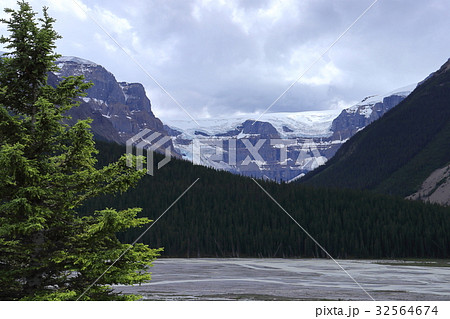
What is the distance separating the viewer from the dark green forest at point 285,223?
14175 centimetres

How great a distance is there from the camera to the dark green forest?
14175 cm

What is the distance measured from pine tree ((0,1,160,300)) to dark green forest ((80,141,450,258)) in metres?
124

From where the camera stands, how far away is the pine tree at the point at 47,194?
16109 mm

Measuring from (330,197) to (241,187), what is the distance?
3613 centimetres

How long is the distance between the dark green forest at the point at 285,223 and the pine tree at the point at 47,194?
124 meters

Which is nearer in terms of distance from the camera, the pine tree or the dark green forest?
the pine tree

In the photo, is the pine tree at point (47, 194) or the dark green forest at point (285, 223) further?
the dark green forest at point (285, 223)

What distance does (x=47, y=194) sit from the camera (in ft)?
56.0

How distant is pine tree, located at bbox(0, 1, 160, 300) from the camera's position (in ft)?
52.9

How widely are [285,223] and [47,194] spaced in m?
147

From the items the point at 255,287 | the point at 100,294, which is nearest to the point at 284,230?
the point at 255,287

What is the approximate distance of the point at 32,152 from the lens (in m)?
17.4

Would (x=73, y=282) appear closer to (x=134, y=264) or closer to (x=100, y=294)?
(x=100, y=294)
